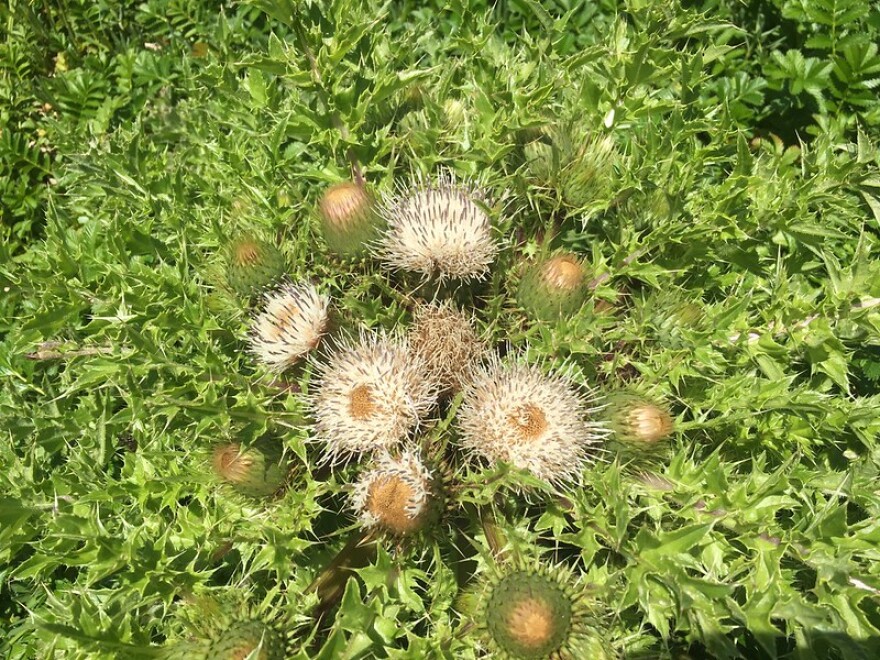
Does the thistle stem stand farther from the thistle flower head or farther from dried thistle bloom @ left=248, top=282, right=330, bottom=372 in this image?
dried thistle bloom @ left=248, top=282, right=330, bottom=372

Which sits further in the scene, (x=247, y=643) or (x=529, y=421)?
(x=529, y=421)

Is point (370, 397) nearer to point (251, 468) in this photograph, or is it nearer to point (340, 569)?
point (251, 468)

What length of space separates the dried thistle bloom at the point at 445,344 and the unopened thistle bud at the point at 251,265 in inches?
27.2

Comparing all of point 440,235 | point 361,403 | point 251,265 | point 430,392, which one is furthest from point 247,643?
point 440,235

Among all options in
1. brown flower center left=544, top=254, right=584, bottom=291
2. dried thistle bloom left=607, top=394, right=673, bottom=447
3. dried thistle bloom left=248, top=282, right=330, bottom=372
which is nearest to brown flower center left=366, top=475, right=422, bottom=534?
dried thistle bloom left=248, top=282, right=330, bottom=372

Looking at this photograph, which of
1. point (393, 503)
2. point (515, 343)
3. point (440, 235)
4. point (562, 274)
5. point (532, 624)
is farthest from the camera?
point (515, 343)

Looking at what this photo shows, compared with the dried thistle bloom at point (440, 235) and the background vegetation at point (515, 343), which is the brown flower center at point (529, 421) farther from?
the dried thistle bloom at point (440, 235)

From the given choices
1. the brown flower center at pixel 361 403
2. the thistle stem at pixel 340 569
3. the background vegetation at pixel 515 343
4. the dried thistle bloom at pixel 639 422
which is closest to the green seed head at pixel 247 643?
the background vegetation at pixel 515 343

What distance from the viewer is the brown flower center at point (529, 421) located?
106 inches

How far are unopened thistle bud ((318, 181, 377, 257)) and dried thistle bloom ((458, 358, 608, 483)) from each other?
81 cm

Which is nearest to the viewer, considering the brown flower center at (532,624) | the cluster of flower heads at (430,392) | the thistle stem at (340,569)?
the brown flower center at (532,624)

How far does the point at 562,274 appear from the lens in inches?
113

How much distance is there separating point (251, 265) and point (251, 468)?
89 cm

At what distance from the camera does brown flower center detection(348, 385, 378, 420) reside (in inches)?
106
